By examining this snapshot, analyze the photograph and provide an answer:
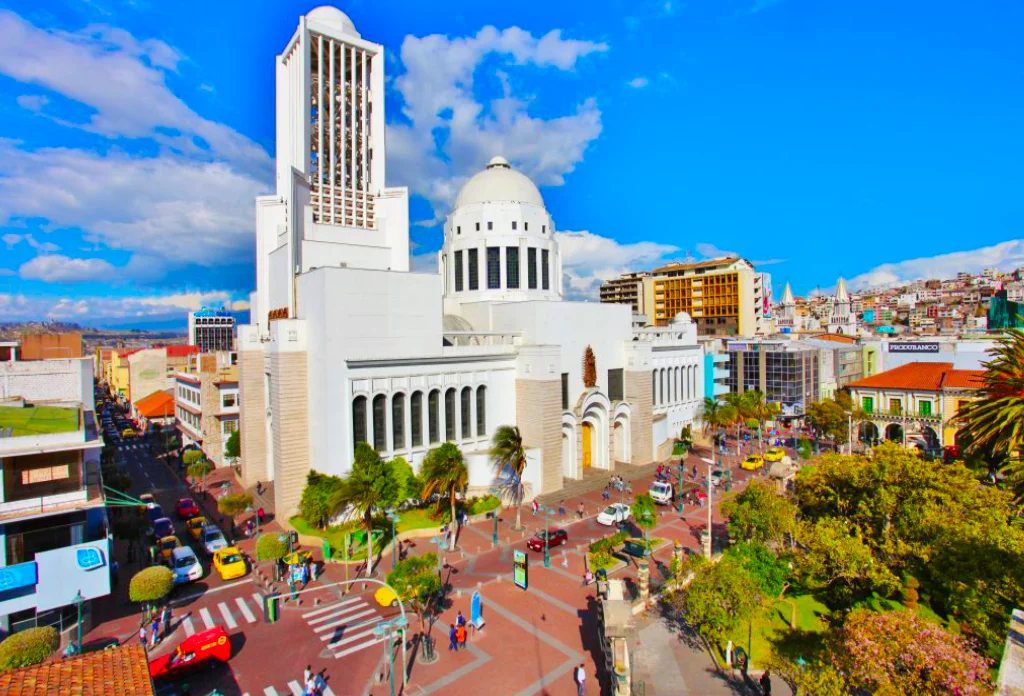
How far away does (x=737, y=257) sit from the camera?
124875mm

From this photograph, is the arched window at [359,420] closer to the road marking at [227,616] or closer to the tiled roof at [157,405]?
the road marking at [227,616]

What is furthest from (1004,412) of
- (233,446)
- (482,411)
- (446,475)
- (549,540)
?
(233,446)

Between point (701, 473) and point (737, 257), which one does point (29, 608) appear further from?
point (737, 257)

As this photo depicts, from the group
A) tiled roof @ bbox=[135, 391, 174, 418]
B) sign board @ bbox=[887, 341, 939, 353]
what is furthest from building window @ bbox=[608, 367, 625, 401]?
tiled roof @ bbox=[135, 391, 174, 418]

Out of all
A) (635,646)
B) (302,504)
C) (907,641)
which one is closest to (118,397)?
(302,504)

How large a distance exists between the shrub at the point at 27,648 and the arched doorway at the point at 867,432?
64.2 metres

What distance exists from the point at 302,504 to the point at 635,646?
21496 mm

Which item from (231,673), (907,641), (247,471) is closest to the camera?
(907,641)

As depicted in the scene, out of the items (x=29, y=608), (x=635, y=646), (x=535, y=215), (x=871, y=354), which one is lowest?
(x=635, y=646)

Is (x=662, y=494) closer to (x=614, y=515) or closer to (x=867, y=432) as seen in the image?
(x=614, y=515)

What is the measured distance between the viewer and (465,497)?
126ft

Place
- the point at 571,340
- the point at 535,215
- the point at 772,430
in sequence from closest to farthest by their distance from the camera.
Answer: the point at 571,340 < the point at 535,215 < the point at 772,430

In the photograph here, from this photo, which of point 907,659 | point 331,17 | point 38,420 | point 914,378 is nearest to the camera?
point 907,659

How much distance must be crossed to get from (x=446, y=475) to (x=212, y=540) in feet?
46.2
